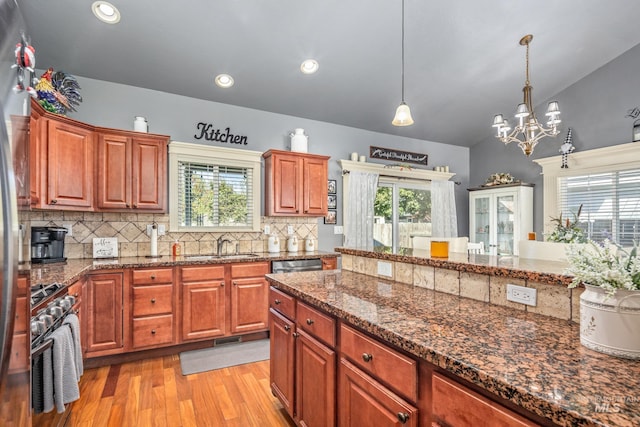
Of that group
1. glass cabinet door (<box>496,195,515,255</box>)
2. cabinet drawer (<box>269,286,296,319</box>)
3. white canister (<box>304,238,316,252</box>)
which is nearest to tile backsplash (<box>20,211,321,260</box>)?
white canister (<box>304,238,316,252</box>)

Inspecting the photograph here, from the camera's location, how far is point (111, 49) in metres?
3.11

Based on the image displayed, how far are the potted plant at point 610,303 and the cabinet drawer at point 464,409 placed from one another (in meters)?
0.40

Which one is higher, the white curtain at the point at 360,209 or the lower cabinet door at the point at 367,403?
the white curtain at the point at 360,209

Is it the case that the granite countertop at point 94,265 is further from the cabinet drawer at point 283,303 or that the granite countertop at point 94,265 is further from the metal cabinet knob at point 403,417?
the metal cabinet knob at point 403,417

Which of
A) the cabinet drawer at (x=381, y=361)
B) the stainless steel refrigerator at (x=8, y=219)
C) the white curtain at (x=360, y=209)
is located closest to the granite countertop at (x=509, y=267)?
the cabinet drawer at (x=381, y=361)

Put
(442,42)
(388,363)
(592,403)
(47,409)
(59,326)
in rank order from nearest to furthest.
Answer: (592,403) < (388,363) < (47,409) < (59,326) < (442,42)

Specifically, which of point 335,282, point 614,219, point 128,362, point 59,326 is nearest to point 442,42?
point 335,282

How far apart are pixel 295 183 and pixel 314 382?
278 centimetres

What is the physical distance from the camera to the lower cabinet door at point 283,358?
6.63 ft

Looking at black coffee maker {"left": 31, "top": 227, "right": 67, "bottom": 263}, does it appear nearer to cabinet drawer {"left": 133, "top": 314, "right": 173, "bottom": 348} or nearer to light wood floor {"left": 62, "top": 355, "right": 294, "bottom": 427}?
cabinet drawer {"left": 133, "top": 314, "right": 173, "bottom": 348}

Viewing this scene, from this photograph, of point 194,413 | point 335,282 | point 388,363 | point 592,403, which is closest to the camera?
point 592,403

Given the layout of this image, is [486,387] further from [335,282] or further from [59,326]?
[59,326]

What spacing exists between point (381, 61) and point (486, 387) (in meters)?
3.59

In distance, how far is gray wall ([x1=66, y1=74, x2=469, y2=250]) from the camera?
352cm
